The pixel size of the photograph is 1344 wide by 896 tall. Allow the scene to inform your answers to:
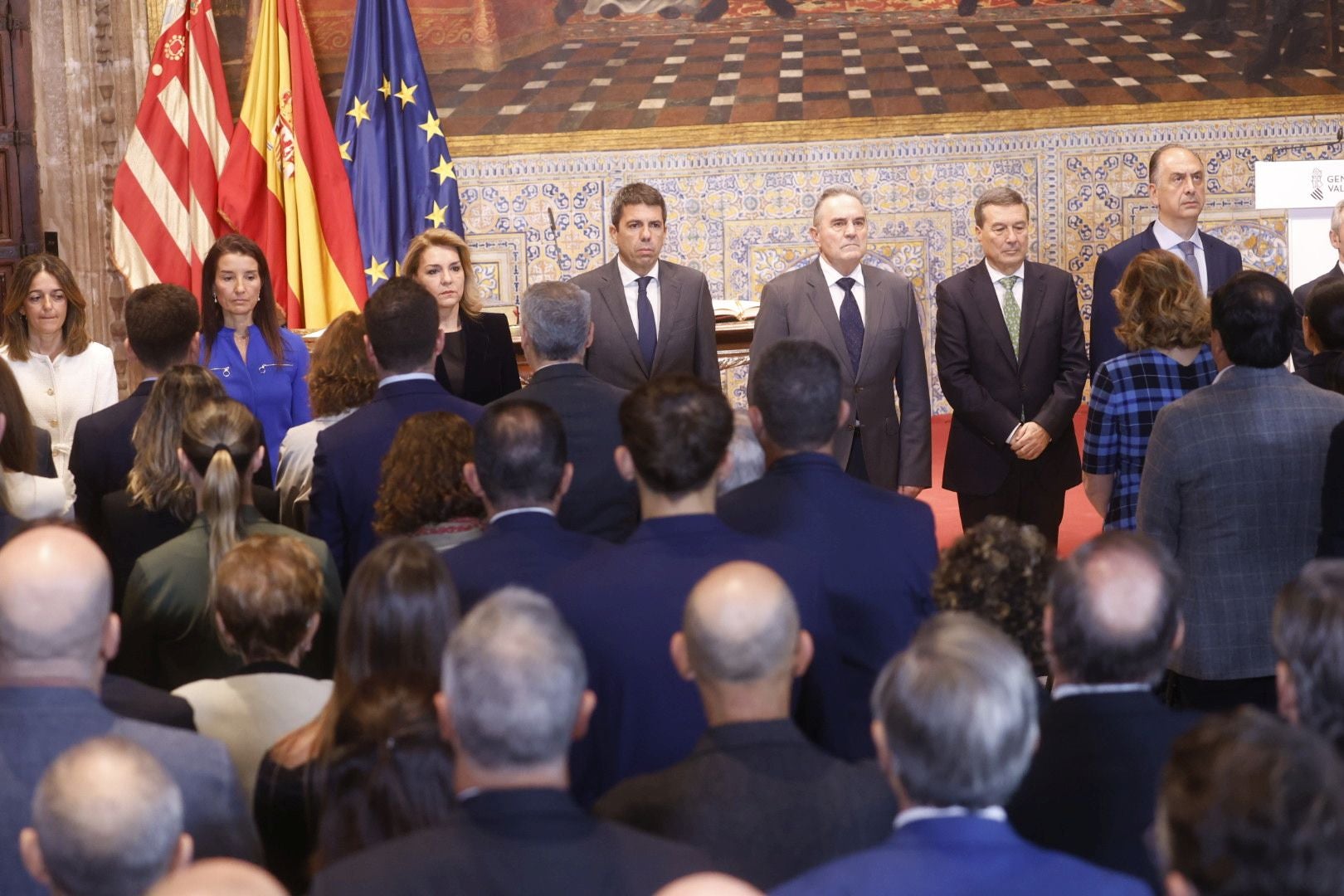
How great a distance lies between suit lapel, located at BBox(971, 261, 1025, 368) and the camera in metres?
6.66

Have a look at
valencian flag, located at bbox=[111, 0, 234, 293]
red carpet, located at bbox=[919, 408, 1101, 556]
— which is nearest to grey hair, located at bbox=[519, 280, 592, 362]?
red carpet, located at bbox=[919, 408, 1101, 556]

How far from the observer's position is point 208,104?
955cm

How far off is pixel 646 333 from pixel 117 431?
2429 mm

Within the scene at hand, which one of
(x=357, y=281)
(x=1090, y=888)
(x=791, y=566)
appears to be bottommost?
(x=1090, y=888)

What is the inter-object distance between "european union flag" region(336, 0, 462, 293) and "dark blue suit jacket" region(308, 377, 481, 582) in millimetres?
5354

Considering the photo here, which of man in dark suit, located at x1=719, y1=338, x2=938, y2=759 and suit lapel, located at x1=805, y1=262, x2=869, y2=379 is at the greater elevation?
suit lapel, located at x1=805, y1=262, x2=869, y2=379

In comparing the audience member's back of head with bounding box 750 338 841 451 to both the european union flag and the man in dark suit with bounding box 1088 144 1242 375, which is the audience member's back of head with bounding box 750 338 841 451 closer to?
the man in dark suit with bounding box 1088 144 1242 375

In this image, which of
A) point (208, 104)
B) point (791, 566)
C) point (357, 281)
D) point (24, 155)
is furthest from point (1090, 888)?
point (24, 155)

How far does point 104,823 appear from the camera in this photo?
199cm

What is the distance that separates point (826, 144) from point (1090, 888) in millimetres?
8914

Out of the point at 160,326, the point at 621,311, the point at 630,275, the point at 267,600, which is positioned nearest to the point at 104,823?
the point at 267,600

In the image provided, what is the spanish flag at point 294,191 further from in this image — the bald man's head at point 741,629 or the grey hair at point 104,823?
the grey hair at point 104,823

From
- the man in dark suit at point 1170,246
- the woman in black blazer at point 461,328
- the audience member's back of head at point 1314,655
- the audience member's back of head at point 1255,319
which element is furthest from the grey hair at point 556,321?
the man in dark suit at point 1170,246

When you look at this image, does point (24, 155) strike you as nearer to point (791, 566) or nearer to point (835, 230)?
point (835, 230)
